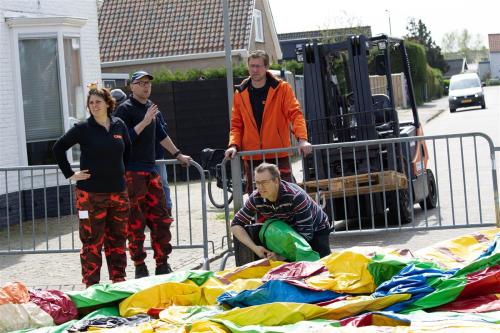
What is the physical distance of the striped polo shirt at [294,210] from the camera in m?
9.08

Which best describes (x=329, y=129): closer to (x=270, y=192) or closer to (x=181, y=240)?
(x=181, y=240)

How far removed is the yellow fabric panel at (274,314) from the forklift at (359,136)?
532 centimetres

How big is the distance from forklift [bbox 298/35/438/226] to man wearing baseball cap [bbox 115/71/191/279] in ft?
7.47

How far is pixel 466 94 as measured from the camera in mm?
50031

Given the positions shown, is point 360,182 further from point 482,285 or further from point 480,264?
point 482,285

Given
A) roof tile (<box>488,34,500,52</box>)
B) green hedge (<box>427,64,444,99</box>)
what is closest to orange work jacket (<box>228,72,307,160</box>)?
green hedge (<box>427,64,444,99</box>)

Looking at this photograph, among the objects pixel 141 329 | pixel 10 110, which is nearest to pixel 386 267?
pixel 141 329

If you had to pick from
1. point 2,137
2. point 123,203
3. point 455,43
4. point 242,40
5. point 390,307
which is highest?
point 455,43

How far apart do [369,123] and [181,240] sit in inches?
110

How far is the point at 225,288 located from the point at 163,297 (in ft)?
1.53

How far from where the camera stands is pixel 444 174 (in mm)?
19719

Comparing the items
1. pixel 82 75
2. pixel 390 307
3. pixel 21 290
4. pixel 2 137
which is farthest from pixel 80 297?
pixel 82 75

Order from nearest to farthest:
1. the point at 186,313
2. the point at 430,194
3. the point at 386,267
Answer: the point at 186,313 < the point at 386,267 < the point at 430,194

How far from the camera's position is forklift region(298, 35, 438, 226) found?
41.3 ft
